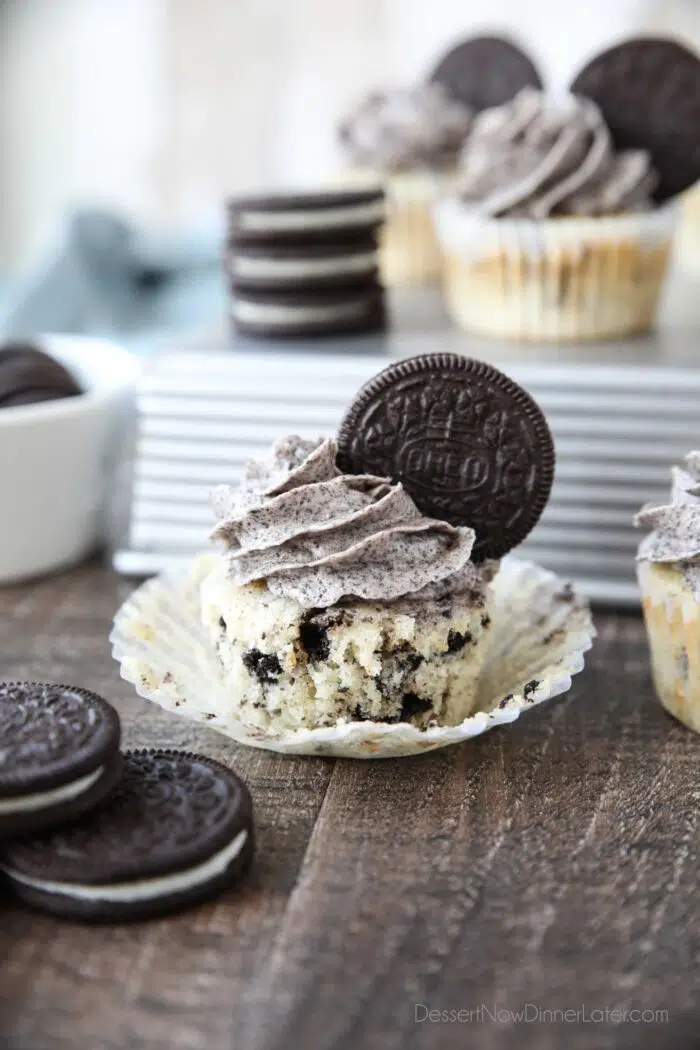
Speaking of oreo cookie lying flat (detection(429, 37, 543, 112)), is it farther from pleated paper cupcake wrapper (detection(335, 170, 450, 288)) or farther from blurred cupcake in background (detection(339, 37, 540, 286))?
pleated paper cupcake wrapper (detection(335, 170, 450, 288))

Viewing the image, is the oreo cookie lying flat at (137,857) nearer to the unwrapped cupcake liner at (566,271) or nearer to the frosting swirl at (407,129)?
the unwrapped cupcake liner at (566,271)

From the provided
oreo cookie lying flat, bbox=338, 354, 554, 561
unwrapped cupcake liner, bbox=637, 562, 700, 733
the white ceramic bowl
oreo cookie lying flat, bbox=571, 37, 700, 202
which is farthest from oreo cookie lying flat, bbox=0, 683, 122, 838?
oreo cookie lying flat, bbox=571, 37, 700, 202

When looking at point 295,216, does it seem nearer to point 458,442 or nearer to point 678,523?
point 458,442

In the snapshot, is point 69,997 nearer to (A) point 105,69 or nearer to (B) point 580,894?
(B) point 580,894

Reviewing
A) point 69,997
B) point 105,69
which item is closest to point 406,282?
point 69,997

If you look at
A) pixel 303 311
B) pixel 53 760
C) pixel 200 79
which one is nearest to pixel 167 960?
pixel 53 760
